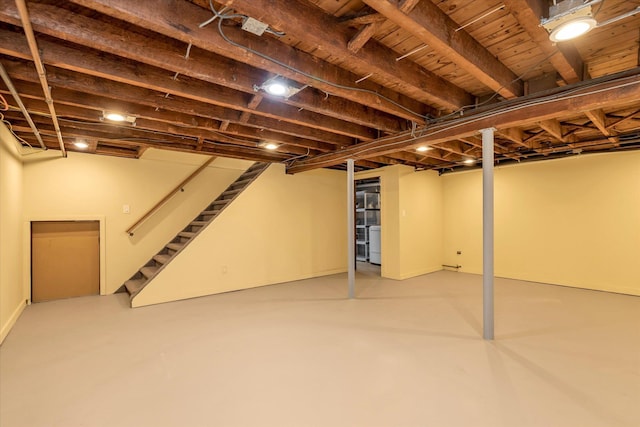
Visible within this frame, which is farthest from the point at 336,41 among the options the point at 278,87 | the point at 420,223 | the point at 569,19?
the point at 420,223

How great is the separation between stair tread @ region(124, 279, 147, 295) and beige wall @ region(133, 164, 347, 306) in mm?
272

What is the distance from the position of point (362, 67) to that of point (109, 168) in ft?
15.3

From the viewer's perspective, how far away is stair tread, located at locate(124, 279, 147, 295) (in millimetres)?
4352

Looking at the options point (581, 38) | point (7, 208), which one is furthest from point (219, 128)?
point (581, 38)

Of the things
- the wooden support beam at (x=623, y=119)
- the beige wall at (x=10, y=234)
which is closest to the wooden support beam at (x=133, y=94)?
the beige wall at (x=10, y=234)

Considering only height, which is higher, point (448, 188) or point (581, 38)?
point (581, 38)

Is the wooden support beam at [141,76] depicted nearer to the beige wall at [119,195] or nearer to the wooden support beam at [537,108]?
the wooden support beam at [537,108]

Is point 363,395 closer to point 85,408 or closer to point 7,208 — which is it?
point 85,408

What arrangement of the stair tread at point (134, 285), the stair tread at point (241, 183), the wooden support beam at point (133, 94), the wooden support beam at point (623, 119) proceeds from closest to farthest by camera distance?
the wooden support beam at point (133, 94)
the wooden support beam at point (623, 119)
the stair tread at point (134, 285)
the stair tread at point (241, 183)

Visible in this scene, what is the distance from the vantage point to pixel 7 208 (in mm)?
3346

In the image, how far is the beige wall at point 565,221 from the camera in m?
4.75

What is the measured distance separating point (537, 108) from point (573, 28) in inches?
46.7

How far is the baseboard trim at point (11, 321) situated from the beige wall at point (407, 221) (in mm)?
5593

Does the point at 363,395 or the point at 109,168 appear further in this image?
the point at 109,168
